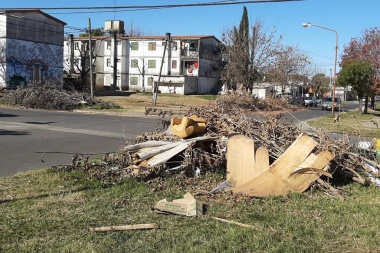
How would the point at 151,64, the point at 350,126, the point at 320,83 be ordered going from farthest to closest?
the point at 320,83, the point at 151,64, the point at 350,126

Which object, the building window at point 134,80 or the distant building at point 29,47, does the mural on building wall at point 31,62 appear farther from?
the building window at point 134,80

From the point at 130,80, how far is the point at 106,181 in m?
67.9

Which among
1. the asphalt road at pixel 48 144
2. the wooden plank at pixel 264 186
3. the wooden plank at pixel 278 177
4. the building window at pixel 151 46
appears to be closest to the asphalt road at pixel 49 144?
the asphalt road at pixel 48 144

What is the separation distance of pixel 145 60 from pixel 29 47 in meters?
29.2

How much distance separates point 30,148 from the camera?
11922 mm

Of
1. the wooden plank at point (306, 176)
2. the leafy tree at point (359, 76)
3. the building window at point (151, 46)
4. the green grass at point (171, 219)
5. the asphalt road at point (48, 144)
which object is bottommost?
the asphalt road at point (48, 144)

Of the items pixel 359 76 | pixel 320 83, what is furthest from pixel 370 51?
pixel 320 83

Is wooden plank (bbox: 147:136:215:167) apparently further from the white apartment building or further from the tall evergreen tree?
the white apartment building

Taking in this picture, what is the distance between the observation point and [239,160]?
281 inches

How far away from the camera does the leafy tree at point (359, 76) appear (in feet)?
124

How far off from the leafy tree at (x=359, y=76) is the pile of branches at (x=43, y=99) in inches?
892

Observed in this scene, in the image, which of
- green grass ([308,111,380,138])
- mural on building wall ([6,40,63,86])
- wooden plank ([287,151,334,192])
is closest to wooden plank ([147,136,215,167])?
wooden plank ([287,151,334,192])

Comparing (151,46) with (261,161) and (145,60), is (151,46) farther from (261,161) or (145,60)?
(261,161)

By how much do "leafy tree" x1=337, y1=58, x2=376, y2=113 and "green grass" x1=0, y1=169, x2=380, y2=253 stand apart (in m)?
33.1
